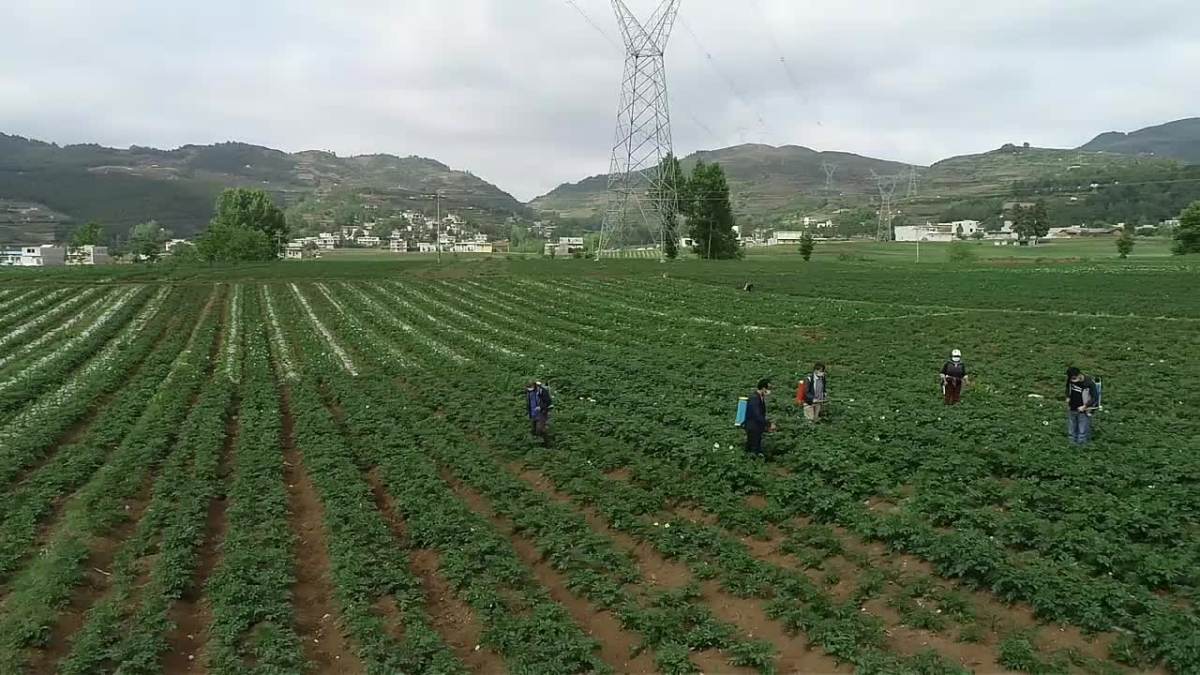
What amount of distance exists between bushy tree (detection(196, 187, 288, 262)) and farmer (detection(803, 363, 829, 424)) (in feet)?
Answer: 331

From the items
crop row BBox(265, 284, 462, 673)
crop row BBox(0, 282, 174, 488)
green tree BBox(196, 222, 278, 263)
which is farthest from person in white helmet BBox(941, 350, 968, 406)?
green tree BBox(196, 222, 278, 263)

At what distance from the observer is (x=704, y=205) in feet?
342

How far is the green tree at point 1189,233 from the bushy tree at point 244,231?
11829 cm

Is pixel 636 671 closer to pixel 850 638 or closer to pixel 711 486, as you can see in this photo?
pixel 850 638

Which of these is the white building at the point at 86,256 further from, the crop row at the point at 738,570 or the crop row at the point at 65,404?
the crop row at the point at 738,570

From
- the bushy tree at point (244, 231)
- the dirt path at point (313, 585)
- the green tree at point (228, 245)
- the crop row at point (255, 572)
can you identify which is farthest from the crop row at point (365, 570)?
the green tree at point (228, 245)

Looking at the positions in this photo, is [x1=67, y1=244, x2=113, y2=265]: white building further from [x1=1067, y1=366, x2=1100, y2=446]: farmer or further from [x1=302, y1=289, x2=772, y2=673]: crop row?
[x1=1067, y1=366, x2=1100, y2=446]: farmer

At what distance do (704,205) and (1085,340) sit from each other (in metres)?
73.6

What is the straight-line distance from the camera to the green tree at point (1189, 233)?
96.3 m

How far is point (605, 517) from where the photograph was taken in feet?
48.2

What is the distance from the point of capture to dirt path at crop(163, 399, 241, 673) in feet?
33.3

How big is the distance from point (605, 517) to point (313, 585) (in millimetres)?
5064

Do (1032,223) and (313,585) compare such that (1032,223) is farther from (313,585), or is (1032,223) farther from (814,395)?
(313,585)

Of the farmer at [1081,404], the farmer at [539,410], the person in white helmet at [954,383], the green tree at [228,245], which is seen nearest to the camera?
the farmer at [1081,404]
